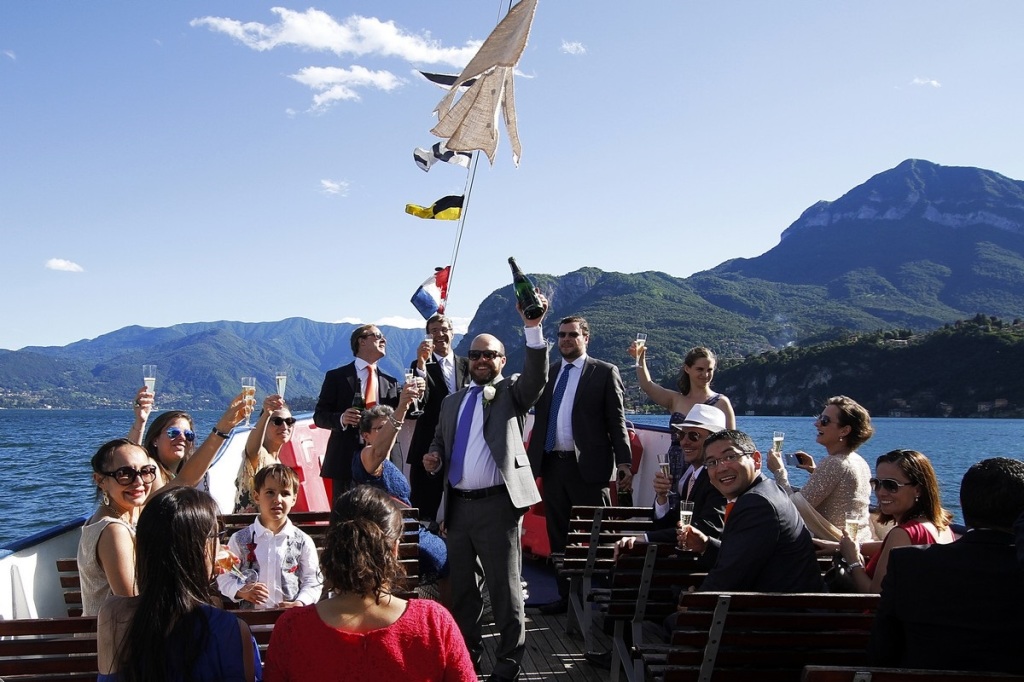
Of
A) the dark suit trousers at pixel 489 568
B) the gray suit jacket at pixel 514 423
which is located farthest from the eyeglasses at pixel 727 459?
the dark suit trousers at pixel 489 568

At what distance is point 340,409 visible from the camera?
618cm

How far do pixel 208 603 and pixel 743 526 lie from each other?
1.96m

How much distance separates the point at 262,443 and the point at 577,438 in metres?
2.02

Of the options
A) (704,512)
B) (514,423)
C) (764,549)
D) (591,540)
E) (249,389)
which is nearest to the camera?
(764,549)

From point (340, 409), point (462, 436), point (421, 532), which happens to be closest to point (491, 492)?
point (462, 436)

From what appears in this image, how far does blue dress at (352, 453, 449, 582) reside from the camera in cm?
476

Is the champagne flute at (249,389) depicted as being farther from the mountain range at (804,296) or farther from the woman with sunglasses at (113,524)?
the mountain range at (804,296)

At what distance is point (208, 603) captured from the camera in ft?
7.36

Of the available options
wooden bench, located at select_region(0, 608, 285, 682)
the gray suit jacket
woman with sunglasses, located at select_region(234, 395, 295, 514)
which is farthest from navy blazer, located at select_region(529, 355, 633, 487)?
wooden bench, located at select_region(0, 608, 285, 682)

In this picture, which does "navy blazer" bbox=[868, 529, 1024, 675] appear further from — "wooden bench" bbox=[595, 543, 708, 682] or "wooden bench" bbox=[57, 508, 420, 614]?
"wooden bench" bbox=[57, 508, 420, 614]

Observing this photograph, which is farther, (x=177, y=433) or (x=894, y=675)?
(x=177, y=433)

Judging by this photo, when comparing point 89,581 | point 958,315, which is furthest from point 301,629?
point 958,315

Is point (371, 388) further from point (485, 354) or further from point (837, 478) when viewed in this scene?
point (837, 478)

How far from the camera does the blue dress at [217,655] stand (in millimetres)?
2109
